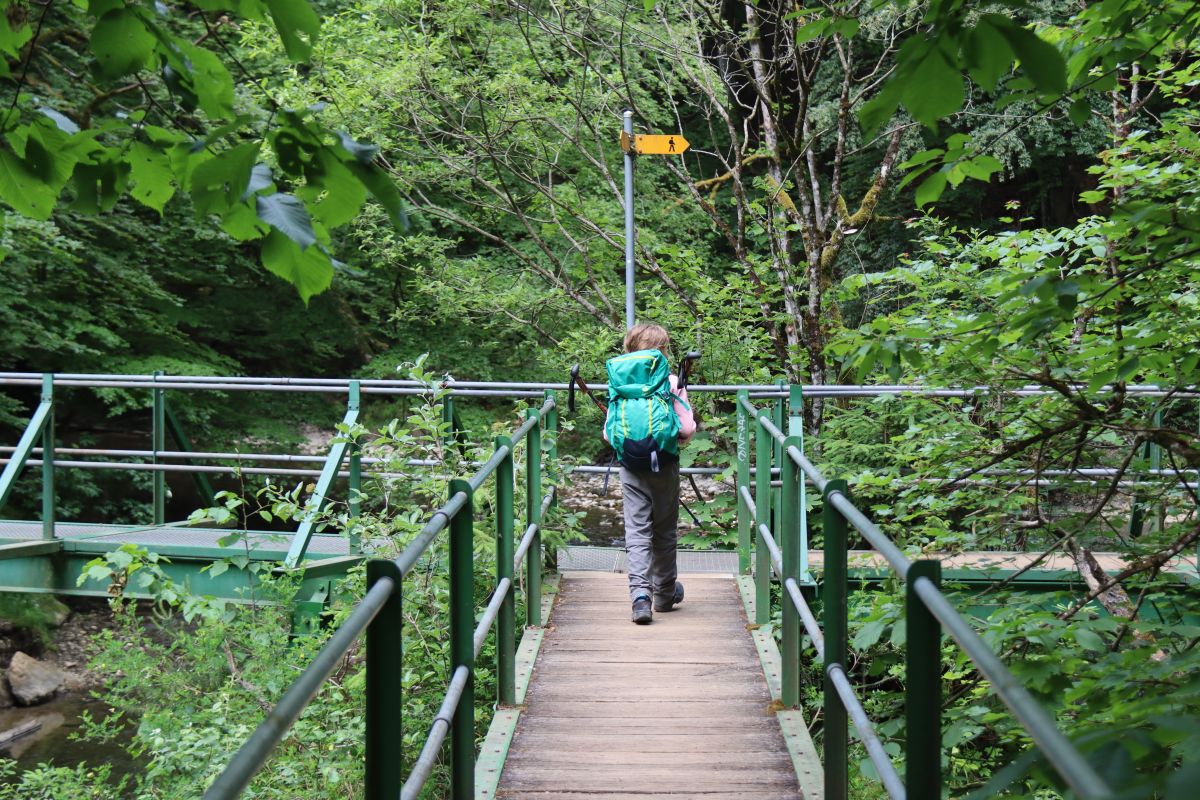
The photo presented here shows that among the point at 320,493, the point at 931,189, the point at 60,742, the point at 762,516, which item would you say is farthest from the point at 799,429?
the point at 60,742

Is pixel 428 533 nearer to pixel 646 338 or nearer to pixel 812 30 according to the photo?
pixel 812 30

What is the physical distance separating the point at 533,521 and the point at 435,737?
296cm

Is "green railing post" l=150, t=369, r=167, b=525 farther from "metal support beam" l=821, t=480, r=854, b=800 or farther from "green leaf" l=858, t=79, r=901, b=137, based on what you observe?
"green leaf" l=858, t=79, r=901, b=137

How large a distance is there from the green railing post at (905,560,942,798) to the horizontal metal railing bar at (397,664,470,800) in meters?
1.09

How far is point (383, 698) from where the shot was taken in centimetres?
224

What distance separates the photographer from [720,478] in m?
8.94

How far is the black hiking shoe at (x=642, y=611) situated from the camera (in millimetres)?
6105

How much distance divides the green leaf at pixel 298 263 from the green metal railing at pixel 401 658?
25.9 inches

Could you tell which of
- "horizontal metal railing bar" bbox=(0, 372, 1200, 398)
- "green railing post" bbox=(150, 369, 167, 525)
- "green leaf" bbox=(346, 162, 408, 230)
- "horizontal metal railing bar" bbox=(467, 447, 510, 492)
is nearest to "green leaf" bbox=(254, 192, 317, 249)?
"green leaf" bbox=(346, 162, 408, 230)

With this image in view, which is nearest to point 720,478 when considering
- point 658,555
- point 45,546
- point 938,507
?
point 658,555

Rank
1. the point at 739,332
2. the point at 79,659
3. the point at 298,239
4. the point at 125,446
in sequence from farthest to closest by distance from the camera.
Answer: the point at 125,446 < the point at 79,659 < the point at 739,332 < the point at 298,239

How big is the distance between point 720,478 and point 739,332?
1448 mm

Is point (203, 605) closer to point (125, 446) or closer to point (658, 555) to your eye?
point (658, 555)

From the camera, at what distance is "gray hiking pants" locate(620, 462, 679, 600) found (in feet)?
20.2
